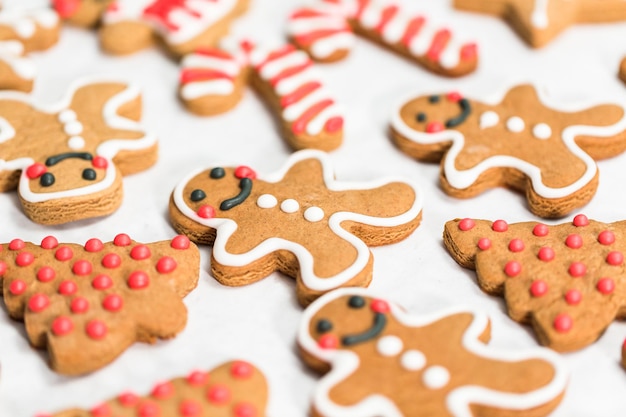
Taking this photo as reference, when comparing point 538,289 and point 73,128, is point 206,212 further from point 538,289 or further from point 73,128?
point 538,289

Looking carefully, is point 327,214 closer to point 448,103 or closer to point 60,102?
point 448,103

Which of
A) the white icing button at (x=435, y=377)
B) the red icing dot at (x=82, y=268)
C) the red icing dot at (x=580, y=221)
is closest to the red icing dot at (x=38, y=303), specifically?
the red icing dot at (x=82, y=268)

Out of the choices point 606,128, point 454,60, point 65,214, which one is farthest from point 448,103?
point 65,214

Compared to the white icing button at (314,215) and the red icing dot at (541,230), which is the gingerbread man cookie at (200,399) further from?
the red icing dot at (541,230)

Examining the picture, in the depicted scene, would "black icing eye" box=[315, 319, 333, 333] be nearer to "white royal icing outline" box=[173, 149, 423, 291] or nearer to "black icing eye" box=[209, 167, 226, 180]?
"white royal icing outline" box=[173, 149, 423, 291]

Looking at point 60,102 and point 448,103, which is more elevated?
point 448,103

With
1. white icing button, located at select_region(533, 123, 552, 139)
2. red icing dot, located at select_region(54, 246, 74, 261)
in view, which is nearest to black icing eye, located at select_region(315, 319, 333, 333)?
red icing dot, located at select_region(54, 246, 74, 261)

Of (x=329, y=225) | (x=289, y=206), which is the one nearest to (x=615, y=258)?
(x=329, y=225)
